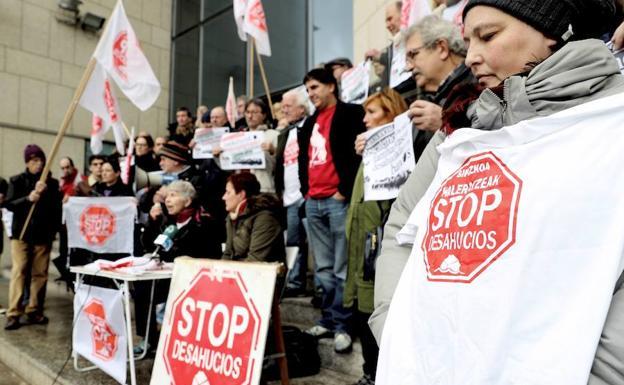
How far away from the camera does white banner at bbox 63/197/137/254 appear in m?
4.27

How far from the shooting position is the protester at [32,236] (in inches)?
189

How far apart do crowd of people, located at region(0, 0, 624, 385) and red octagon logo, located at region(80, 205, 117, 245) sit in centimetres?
30

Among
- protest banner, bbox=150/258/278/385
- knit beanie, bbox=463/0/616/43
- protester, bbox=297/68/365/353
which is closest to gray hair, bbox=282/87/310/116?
protester, bbox=297/68/365/353

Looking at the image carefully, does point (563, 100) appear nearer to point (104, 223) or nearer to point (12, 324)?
point (104, 223)

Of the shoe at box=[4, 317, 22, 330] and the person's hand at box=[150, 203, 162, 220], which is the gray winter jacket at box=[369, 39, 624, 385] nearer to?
the person's hand at box=[150, 203, 162, 220]

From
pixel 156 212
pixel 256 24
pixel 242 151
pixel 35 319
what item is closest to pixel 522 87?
pixel 242 151

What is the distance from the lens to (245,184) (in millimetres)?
3453

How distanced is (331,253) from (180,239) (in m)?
1.31

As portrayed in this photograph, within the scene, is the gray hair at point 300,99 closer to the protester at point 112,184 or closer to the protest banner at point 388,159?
the protest banner at point 388,159

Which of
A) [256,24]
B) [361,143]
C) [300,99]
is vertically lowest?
[361,143]

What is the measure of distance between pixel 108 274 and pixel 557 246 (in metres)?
2.85

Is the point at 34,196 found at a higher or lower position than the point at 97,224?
higher

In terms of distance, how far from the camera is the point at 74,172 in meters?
6.61

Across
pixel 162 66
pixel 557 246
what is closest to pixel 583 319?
pixel 557 246
